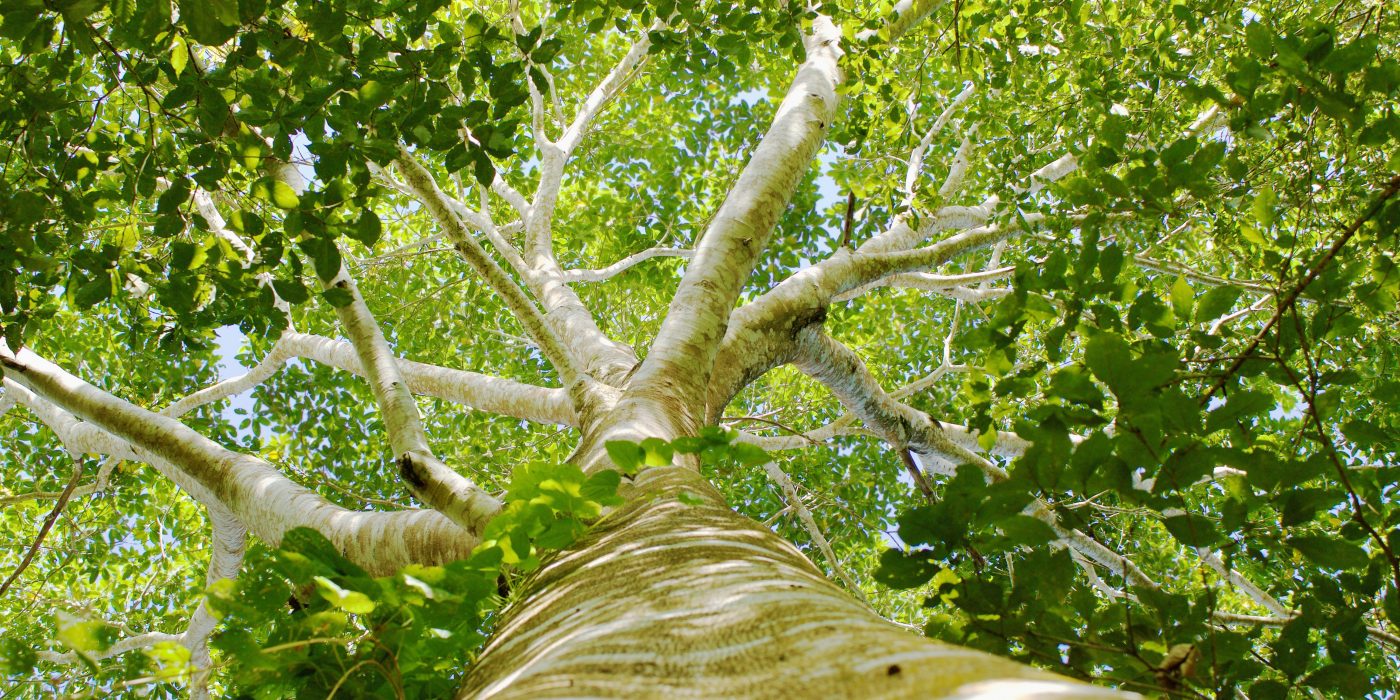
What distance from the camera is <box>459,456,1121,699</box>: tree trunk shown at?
2.00 ft

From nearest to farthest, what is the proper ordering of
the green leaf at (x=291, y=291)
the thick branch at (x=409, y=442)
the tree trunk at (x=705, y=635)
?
1. the tree trunk at (x=705, y=635)
2. the thick branch at (x=409, y=442)
3. the green leaf at (x=291, y=291)

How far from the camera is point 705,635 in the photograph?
→ 0.76 metres

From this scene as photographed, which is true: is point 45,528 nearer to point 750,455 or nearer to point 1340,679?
point 750,455

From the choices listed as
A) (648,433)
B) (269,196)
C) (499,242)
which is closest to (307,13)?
(269,196)

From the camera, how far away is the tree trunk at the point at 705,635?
0.61 metres

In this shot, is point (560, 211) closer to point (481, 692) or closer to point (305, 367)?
point (305, 367)

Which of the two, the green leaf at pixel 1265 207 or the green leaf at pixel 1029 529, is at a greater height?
the green leaf at pixel 1265 207

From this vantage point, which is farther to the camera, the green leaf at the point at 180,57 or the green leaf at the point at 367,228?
the green leaf at the point at 180,57

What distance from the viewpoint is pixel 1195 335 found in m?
1.63

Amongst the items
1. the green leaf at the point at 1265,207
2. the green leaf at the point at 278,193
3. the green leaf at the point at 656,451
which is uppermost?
the green leaf at the point at 278,193

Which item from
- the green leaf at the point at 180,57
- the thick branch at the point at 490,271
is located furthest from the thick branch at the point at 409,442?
the green leaf at the point at 180,57

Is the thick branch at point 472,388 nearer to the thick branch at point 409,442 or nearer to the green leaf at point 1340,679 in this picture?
the thick branch at point 409,442

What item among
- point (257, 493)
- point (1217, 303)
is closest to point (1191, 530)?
point (1217, 303)

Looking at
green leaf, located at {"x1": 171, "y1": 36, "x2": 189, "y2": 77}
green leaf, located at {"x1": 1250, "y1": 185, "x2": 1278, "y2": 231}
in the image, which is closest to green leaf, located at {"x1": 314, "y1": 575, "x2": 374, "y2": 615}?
green leaf, located at {"x1": 1250, "y1": 185, "x2": 1278, "y2": 231}
